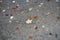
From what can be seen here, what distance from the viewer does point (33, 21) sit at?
3.43m

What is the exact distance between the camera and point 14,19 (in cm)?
360

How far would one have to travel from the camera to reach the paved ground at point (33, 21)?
10.3ft

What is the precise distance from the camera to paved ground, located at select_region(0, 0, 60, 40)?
3.13 metres

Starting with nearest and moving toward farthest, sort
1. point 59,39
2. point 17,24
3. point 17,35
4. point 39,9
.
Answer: point 59,39 < point 17,35 < point 17,24 < point 39,9

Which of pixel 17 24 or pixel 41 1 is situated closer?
pixel 17 24

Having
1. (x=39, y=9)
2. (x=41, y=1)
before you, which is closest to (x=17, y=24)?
(x=39, y=9)

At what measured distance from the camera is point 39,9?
3.72 metres

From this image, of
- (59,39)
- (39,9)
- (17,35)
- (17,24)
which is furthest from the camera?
(39,9)

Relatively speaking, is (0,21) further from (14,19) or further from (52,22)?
(52,22)

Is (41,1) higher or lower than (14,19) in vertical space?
higher

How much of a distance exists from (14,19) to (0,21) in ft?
1.08

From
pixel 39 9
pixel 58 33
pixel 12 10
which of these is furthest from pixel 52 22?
pixel 12 10

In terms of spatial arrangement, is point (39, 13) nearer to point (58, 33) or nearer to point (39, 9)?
point (39, 9)

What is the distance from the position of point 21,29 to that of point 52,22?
2.24 feet
